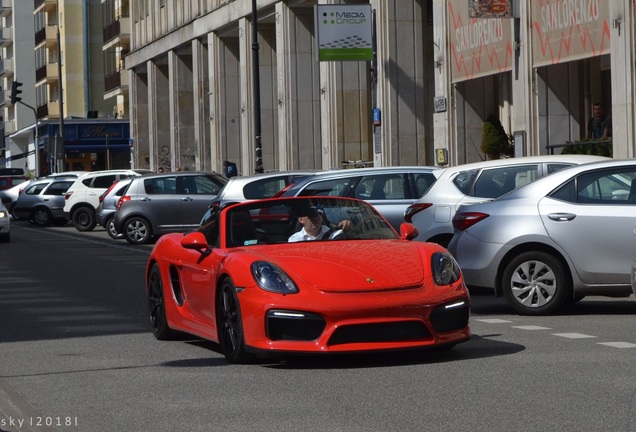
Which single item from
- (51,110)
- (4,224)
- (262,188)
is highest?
(51,110)

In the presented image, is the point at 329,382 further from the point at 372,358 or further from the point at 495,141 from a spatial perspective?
the point at 495,141

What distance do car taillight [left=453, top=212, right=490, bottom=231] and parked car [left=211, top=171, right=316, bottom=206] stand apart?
12052mm

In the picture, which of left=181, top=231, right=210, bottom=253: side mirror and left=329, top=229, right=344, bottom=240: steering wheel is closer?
left=181, top=231, right=210, bottom=253: side mirror

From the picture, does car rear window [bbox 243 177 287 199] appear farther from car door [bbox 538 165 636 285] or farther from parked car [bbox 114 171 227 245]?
car door [bbox 538 165 636 285]

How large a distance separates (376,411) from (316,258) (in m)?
2.49

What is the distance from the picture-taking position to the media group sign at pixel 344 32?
120ft

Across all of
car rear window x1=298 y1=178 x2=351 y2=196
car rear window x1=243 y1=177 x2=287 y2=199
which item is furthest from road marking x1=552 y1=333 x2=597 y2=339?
car rear window x1=243 y1=177 x2=287 y2=199

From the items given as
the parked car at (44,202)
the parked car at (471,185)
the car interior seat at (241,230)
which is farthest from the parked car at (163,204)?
the car interior seat at (241,230)

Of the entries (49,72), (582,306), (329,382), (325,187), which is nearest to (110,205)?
(325,187)

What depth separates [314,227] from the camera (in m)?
11.3

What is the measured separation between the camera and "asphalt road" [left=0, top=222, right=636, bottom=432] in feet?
25.8

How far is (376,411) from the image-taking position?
26.7 feet

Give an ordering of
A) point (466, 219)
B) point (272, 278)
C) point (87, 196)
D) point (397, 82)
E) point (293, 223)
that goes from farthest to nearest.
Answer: point (87, 196), point (397, 82), point (466, 219), point (293, 223), point (272, 278)

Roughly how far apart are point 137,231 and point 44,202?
49.6ft
